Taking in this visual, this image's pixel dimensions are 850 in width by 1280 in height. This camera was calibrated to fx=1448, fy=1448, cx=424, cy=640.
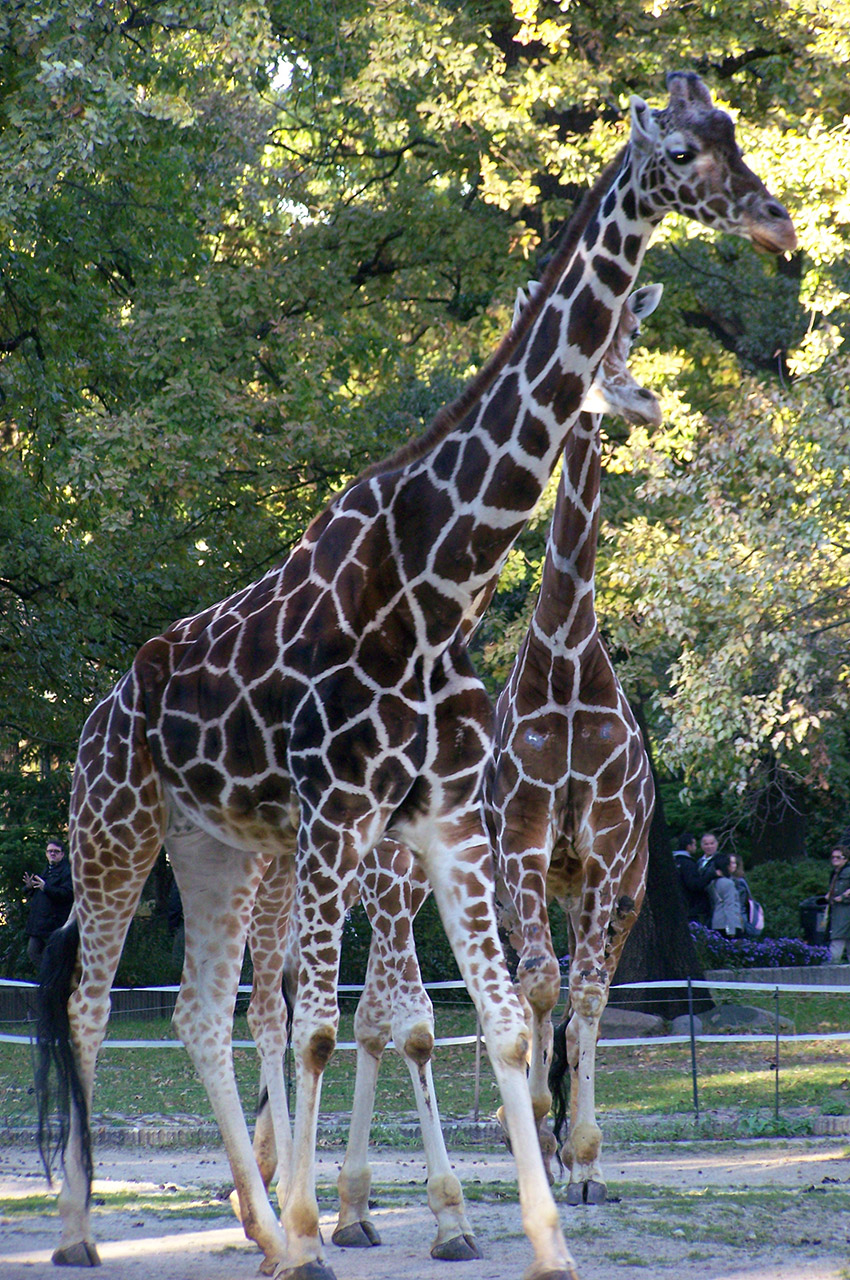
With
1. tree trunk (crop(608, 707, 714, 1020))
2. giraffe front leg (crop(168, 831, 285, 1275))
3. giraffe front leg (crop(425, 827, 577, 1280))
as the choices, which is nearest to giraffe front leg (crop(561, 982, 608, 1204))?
giraffe front leg (crop(168, 831, 285, 1275))

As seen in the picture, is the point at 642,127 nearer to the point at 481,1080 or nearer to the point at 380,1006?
the point at 380,1006

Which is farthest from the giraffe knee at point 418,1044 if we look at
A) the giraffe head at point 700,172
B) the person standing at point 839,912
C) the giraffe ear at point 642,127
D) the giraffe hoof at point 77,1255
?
the person standing at point 839,912

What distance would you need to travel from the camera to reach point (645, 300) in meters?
6.94

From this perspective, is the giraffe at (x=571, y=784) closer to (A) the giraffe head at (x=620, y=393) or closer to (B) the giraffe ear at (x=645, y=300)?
(B) the giraffe ear at (x=645, y=300)

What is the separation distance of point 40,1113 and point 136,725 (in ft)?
5.37

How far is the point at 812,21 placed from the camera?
13.2m

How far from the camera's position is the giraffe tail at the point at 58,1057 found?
233 inches

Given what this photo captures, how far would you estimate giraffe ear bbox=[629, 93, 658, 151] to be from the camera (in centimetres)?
488

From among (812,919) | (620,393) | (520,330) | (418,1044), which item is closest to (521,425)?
(520,330)

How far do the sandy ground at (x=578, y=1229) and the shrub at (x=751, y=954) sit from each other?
989 cm

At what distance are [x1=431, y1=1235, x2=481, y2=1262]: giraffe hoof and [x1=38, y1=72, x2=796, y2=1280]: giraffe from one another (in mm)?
597

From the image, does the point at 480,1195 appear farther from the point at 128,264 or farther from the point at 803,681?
the point at 128,264

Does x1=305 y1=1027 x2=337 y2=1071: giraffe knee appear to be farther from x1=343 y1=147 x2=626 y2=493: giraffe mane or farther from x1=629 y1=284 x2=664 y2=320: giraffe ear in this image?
x1=629 y1=284 x2=664 y2=320: giraffe ear

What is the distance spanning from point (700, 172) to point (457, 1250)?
13.0ft
